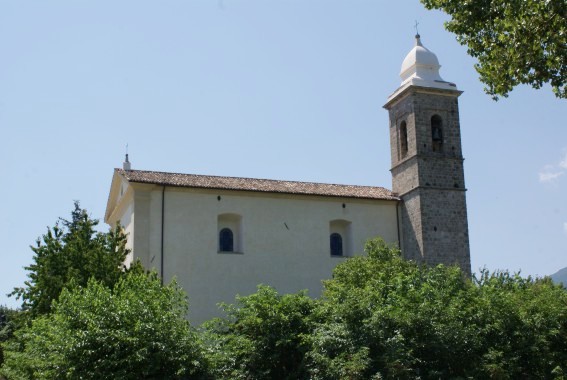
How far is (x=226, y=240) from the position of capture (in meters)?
31.6

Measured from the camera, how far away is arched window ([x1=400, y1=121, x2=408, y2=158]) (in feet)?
116

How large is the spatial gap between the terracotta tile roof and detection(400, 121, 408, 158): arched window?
1992 mm

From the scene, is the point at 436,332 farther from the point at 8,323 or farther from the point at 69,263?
the point at 8,323

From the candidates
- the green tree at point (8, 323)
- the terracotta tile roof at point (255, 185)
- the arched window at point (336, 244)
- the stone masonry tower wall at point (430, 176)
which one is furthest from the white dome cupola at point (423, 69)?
the green tree at point (8, 323)

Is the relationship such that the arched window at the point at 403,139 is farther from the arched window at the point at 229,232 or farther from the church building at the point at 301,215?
the arched window at the point at 229,232

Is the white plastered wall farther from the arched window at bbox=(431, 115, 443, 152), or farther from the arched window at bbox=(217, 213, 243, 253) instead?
the arched window at bbox=(431, 115, 443, 152)

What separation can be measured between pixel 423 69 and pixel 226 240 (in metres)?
12.6

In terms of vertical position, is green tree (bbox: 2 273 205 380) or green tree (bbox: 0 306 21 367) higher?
green tree (bbox: 0 306 21 367)

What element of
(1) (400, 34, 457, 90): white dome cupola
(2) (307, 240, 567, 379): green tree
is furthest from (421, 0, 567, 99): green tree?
(1) (400, 34, 457, 90): white dome cupola

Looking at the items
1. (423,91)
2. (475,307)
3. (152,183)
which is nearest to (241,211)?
(152,183)

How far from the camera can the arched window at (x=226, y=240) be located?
31406 millimetres

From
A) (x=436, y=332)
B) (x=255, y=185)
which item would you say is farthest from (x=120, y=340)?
(x=255, y=185)

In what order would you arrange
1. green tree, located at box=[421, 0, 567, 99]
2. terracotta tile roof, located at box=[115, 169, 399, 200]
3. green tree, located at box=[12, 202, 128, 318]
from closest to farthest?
green tree, located at box=[421, 0, 567, 99]
green tree, located at box=[12, 202, 128, 318]
terracotta tile roof, located at box=[115, 169, 399, 200]

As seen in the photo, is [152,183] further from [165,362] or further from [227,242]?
[165,362]
